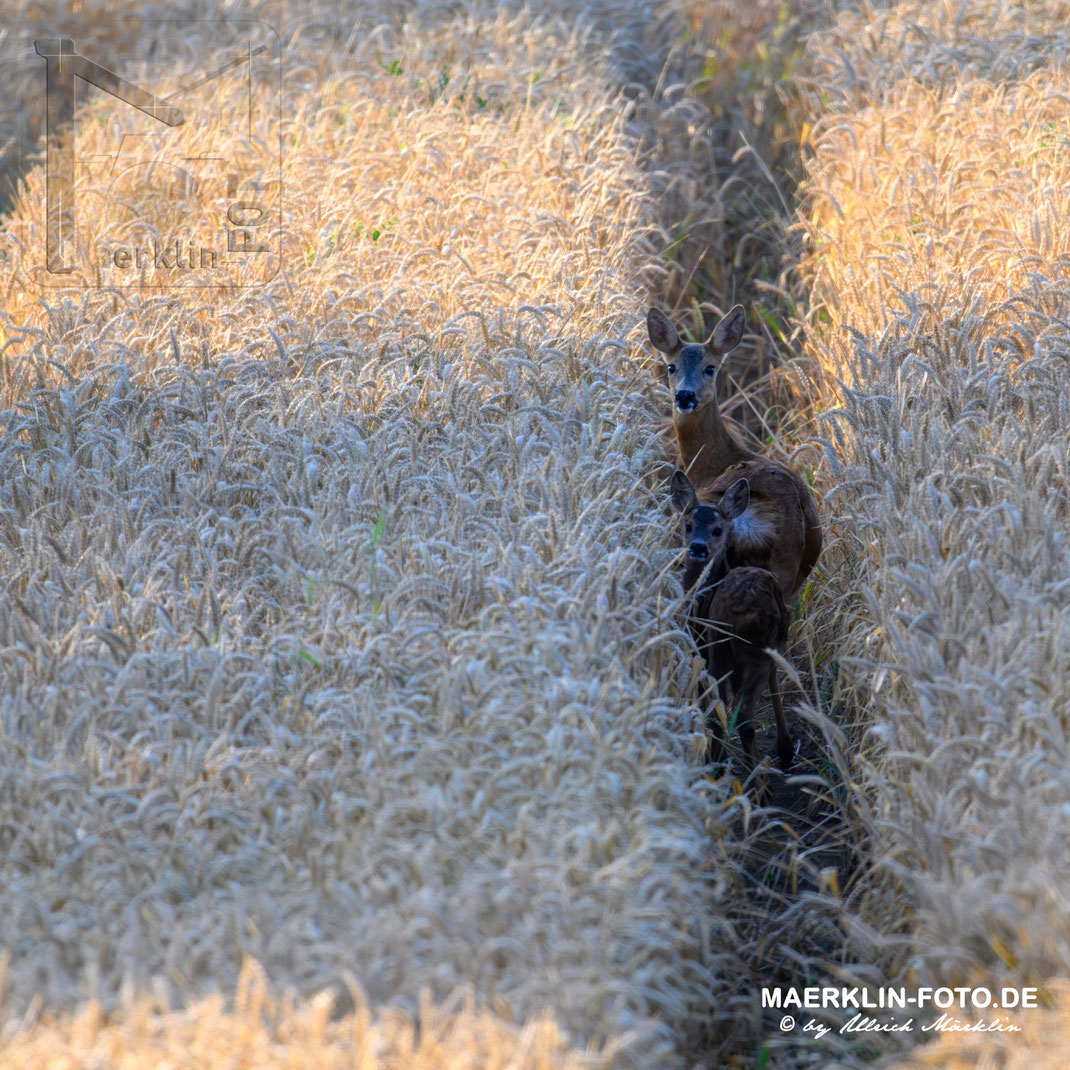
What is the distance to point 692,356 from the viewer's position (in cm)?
652

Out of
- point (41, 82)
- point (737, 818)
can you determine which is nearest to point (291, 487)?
point (737, 818)

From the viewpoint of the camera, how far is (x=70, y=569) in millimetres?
5250

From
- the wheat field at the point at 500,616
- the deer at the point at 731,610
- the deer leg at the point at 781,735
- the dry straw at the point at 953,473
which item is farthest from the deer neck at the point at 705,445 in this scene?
the deer leg at the point at 781,735

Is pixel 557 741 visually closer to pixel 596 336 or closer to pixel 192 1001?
pixel 192 1001

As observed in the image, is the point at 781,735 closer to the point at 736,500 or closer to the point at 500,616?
the point at 736,500

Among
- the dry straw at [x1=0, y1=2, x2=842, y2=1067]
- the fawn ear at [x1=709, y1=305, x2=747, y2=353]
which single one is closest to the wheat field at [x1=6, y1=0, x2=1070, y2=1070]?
the dry straw at [x1=0, y1=2, x2=842, y2=1067]

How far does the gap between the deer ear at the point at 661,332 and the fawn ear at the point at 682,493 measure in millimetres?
1301

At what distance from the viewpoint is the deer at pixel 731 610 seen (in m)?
5.29

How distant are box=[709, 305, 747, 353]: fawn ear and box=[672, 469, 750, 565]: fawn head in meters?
1.32

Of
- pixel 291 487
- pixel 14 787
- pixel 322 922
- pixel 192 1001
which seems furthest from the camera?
pixel 291 487

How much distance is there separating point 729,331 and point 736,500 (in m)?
1.53

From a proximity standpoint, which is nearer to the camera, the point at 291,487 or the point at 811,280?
the point at 291,487

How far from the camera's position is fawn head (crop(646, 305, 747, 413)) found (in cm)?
641

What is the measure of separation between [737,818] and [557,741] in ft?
4.62
